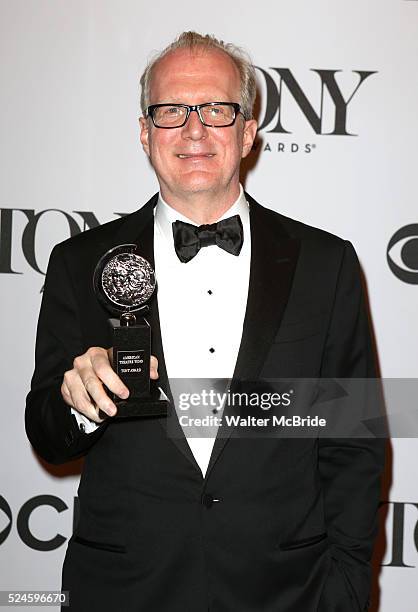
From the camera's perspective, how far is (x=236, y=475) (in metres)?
2.05

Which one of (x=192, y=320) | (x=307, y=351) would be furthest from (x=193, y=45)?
(x=307, y=351)

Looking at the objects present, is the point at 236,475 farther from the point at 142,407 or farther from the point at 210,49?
the point at 210,49

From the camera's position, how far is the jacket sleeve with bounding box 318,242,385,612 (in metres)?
2.17

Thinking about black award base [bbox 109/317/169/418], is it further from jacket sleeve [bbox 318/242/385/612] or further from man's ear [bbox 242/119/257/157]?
man's ear [bbox 242/119/257/157]

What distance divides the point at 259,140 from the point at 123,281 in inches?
54.0

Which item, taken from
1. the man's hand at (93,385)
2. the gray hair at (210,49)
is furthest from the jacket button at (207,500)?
the gray hair at (210,49)

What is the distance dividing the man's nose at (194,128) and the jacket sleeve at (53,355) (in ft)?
1.55

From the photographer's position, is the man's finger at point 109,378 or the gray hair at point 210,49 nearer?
the man's finger at point 109,378

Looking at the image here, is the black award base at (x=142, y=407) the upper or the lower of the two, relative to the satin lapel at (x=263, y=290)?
lower

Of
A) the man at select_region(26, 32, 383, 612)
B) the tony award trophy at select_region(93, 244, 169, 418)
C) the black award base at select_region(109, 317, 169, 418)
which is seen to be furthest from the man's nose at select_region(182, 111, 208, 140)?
the black award base at select_region(109, 317, 169, 418)

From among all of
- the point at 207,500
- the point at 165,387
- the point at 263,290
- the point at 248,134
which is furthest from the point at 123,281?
the point at 248,134

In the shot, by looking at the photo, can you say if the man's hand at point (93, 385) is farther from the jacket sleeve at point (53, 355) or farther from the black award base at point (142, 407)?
the jacket sleeve at point (53, 355)

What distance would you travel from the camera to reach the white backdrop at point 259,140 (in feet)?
9.77

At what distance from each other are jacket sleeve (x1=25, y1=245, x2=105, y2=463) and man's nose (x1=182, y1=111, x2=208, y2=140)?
474mm
